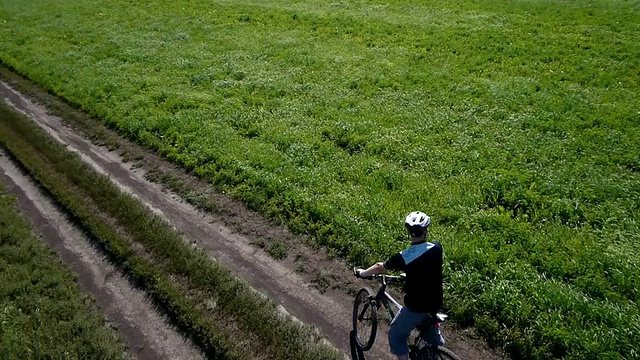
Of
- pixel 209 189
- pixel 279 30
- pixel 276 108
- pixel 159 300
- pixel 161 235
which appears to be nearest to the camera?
pixel 159 300

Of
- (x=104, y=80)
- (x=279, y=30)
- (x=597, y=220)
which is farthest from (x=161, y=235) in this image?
(x=279, y=30)

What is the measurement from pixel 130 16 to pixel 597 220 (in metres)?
32.3

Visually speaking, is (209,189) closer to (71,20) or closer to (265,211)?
(265,211)

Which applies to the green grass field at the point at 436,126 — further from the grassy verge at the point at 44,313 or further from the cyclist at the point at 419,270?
the grassy verge at the point at 44,313

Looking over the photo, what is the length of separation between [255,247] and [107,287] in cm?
344

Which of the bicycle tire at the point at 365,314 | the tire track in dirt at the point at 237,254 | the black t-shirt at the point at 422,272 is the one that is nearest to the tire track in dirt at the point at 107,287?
the tire track in dirt at the point at 237,254

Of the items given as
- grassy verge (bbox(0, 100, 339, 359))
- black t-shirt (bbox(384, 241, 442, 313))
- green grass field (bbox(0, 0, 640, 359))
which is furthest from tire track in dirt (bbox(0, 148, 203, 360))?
black t-shirt (bbox(384, 241, 442, 313))

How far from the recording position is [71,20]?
33344mm

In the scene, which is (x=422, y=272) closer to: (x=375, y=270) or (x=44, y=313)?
(x=375, y=270)

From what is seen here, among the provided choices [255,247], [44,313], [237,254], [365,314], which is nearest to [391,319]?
[365,314]

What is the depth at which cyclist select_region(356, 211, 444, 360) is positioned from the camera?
710 centimetres

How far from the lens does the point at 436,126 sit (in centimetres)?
1652

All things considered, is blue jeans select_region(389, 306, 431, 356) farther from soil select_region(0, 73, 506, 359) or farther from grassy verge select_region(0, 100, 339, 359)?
grassy verge select_region(0, 100, 339, 359)

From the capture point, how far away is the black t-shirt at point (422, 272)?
7098mm
